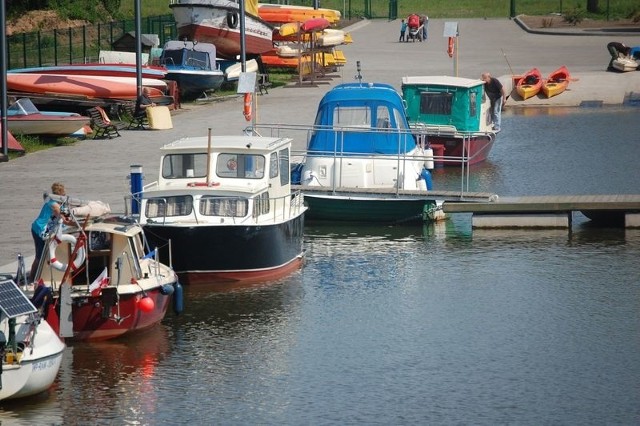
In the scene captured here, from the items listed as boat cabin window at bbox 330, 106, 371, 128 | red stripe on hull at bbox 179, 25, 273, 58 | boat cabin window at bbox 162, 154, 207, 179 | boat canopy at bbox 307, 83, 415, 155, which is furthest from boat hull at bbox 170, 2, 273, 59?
boat cabin window at bbox 162, 154, 207, 179

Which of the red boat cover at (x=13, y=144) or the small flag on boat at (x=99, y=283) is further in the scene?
the red boat cover at (x=13, y=144)

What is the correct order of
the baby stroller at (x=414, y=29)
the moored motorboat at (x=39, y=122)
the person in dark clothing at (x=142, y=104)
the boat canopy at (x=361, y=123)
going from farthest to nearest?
the baby stroller at (x=414, y=29) → the person in dark clothing at (x=142, y=104) → the moored motorboat at (x=39, y=122) → the boat canopy at (x=361, y=123)

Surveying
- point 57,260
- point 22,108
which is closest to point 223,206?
point 57,260

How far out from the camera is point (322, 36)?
191ft

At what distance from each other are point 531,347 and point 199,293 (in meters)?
5.86

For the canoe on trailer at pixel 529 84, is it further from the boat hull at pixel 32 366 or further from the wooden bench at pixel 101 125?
the boat hull at pixel 32 366

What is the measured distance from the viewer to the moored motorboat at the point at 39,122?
1453 inches

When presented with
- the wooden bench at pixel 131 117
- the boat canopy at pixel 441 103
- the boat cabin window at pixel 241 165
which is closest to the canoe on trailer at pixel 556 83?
the boat canopy at pixel 441 103

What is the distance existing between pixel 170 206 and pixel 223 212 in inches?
35.8

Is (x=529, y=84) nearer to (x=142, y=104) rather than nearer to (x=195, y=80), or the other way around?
(x=195, y=80)

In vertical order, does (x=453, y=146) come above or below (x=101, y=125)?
below

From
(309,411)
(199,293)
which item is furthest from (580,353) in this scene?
(199,293)

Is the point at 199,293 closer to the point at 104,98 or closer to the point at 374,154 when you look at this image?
the point at 374,154

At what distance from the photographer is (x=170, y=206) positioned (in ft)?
73.9
